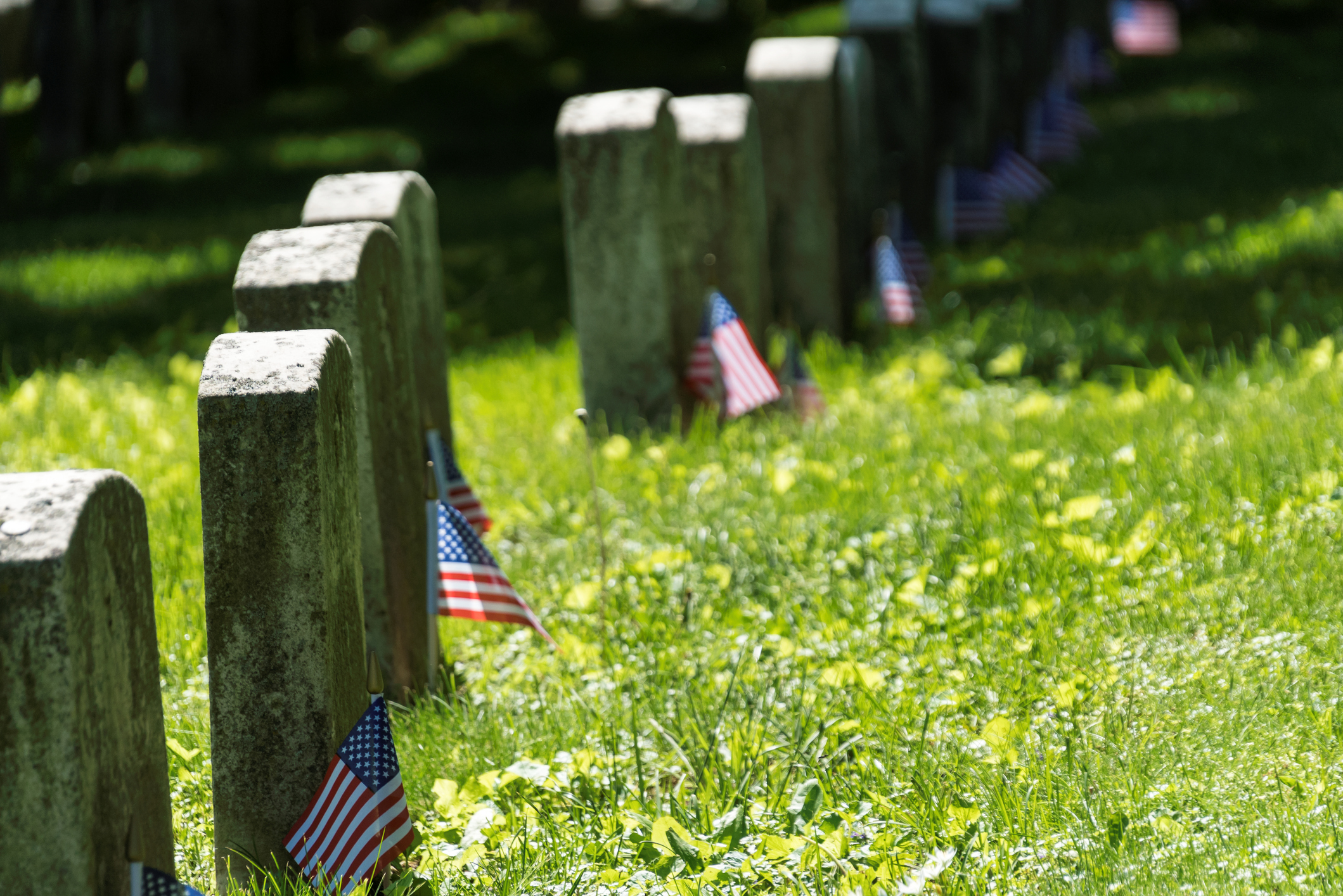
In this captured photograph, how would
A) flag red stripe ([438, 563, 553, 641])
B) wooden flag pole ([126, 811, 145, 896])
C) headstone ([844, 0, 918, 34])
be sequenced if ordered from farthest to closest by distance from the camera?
headstone ([844, 0, 918, 34]) < flag red stripe ([438, 563, 553, 641]) < wooden flag pole ([126, 811, 145, 896])

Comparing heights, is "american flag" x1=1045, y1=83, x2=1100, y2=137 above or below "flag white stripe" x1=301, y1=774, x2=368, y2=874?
above

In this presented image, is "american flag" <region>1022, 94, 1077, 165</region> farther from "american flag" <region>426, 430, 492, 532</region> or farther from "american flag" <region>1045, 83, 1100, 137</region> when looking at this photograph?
"american flag" <region>426, 430, 492, 532</region>

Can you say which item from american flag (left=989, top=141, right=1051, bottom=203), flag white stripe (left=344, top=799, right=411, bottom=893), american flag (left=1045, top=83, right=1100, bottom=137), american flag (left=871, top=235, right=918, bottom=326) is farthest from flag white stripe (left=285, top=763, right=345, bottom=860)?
american flag (left=1045, top=83, right=1100, bottom=137)

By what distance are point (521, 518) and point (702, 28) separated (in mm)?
14215

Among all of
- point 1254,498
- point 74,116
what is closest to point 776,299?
point 1254,498

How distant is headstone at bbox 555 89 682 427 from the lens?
548 cm

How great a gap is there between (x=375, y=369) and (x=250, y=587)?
897 mm

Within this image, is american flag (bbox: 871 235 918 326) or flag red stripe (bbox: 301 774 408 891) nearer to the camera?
flag red stripe (bbox: 301 774 408 891)

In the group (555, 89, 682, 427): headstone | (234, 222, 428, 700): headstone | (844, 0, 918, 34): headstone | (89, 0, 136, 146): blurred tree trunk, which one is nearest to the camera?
(234, 222, 428, 700): headstone

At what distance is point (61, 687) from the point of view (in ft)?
7.72

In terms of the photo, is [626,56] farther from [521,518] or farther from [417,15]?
[521,518]

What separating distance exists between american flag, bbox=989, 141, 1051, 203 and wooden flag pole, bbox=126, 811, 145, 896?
8.59 m

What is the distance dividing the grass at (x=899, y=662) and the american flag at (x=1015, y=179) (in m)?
4.90

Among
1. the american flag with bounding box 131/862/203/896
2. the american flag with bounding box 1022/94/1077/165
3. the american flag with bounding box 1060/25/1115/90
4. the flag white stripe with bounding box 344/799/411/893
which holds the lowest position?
the flag white stripe with bounding box 344/799/411/893
